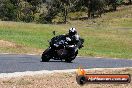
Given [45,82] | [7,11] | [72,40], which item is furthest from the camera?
[7,11]

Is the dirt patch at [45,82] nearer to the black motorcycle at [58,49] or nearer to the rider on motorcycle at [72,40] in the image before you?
the black motorcycle at [58,49]

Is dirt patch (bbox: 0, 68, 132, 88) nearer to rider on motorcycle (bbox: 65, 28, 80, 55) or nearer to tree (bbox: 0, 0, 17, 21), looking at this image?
rider on motorcycle (bbox: 65, 28, 80, 55)

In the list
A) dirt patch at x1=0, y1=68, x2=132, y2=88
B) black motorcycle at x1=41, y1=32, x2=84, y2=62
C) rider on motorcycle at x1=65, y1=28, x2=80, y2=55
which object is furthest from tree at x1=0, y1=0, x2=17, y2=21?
dirt patch at x1=0, y1=68, x2=132, y2=88

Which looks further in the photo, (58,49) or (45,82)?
(58,49)

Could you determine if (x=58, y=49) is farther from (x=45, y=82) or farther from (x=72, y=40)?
(x=45, y=82)

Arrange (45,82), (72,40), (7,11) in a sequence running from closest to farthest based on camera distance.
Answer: (45,82), (72,40), (7,11)

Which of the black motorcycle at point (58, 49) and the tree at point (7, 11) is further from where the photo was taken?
the tree at point (7, 11)

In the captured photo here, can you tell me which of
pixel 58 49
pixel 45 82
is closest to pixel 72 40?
pixel 58 49

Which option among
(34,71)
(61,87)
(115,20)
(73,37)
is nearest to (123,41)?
(73,37)

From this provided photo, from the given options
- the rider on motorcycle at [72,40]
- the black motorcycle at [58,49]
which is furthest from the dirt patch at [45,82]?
the rider on motorcycle at [72,40]

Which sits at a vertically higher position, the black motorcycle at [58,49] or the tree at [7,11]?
the black motorcycle at [58,49]

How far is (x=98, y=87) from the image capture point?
1467cm

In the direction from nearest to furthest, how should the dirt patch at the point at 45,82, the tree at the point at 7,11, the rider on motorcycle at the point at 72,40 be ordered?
1. the dirt patch at the point at 45,82
2. the rider on motorcycle at the point at 72,40
3. the tree at the point at 7,11

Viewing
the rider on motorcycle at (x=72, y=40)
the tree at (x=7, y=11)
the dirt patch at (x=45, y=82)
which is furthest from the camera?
the tree at (x=7, y=11)
